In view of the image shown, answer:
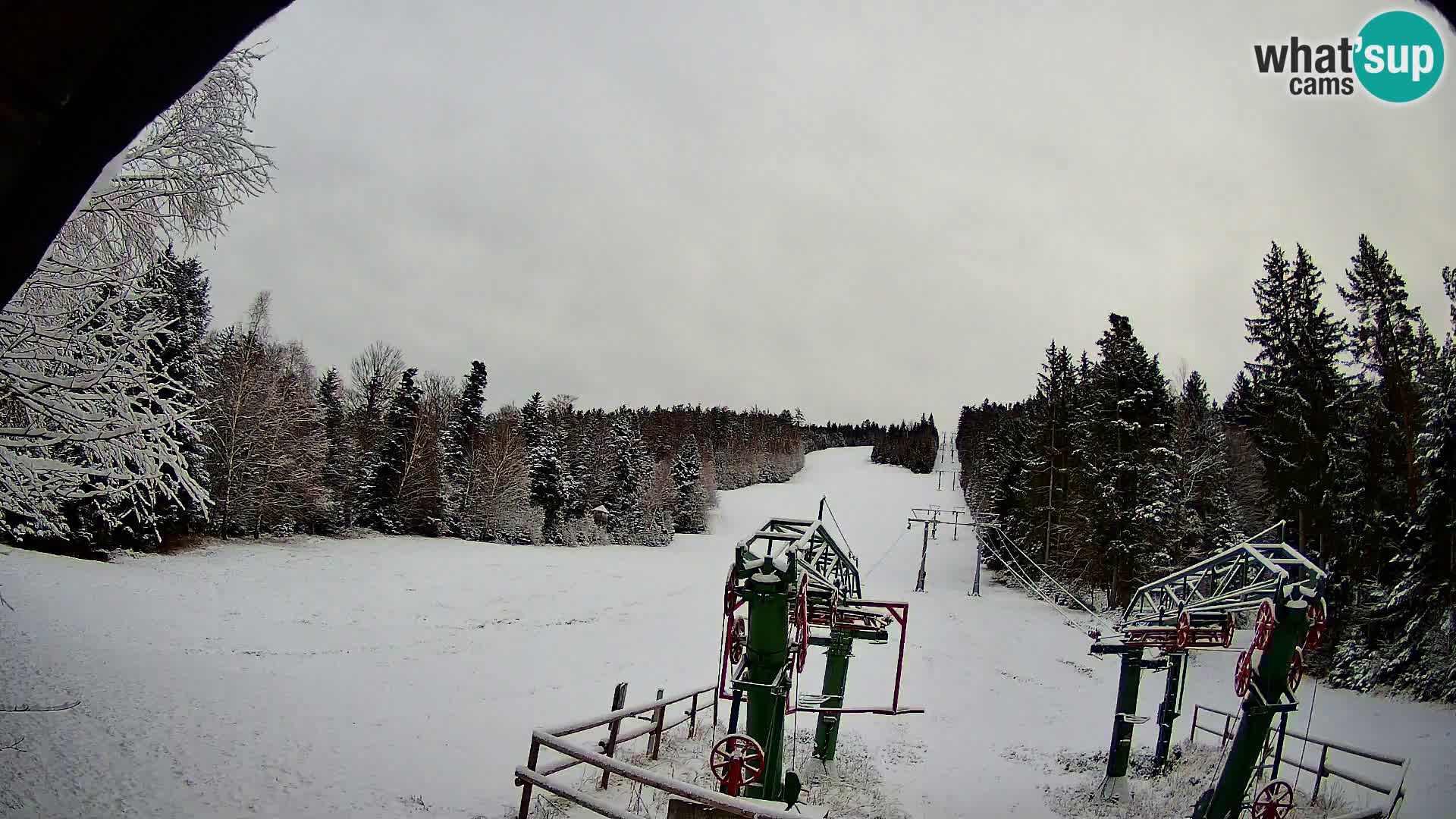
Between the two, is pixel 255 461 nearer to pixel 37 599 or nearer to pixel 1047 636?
pixel 37 599

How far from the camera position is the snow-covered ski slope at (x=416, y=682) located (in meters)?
10.0

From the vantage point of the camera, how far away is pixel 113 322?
7477 millimetres

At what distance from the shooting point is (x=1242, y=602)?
12.0 m

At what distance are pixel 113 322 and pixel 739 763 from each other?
30.4 feet

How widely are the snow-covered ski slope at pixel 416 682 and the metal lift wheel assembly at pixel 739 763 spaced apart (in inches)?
145

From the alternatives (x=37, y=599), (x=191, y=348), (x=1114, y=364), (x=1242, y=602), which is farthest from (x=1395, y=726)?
(x=191, y=348)

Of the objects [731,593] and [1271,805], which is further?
[1271,805]

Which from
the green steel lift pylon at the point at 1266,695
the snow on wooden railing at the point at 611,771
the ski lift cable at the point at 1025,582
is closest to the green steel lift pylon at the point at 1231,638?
the green steel lift pylon at the point at 1266,695

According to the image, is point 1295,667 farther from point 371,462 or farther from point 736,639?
point 371,462

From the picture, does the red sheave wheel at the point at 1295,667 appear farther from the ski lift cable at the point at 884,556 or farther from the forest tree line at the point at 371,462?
the ski lift cable at the point at 884,556

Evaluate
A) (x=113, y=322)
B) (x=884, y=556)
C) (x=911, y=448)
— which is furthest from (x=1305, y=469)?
(x=911, y=448)

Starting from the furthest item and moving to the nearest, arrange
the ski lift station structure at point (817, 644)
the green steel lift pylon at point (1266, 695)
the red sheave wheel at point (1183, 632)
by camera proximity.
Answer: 1. the red sheave wheel at point (1183, 632)
2. the green steel lift pylon at point (1266, 695)
3. the ski lift station structure at point (817, 644)

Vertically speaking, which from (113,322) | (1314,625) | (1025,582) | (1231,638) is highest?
(113,322)

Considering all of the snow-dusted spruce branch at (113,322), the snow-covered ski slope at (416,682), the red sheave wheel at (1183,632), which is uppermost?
the snow-dusted spruce branch at (113,322)
